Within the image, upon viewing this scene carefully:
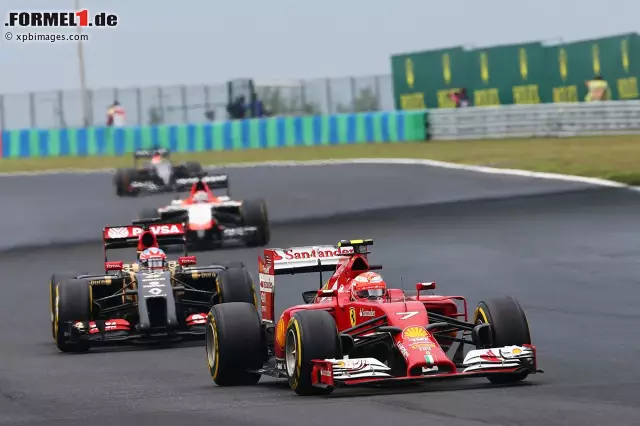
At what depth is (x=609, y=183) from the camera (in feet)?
110

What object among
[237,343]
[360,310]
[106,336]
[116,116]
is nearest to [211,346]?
[237,343]

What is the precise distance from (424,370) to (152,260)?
616cm

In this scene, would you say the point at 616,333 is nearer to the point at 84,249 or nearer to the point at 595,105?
the point at 84,249

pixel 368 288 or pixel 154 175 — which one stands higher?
pixel 154 175

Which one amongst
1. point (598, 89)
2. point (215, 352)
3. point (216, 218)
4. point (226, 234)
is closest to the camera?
point (215, 352)

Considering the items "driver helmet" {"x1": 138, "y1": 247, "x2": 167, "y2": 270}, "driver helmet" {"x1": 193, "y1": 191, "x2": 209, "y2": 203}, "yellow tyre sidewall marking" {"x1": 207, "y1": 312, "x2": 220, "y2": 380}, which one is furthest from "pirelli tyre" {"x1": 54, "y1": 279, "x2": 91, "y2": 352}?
"driver helmet" {"x1": 193, "y1": 191, "x2": 209, "y2": 203}

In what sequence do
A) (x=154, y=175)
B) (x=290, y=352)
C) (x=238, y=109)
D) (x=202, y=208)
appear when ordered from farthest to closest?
(x=238, y=109)
(x=154, y=175)
(x=202, y=208)
(x=290, y=352)

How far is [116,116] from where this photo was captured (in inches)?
2596

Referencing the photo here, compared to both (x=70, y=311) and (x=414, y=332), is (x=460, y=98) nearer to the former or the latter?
(x=70, y=311)

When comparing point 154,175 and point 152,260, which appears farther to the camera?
point 154,175

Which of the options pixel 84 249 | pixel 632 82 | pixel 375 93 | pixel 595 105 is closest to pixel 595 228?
pixel 84 249

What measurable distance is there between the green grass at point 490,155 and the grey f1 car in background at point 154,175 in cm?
846

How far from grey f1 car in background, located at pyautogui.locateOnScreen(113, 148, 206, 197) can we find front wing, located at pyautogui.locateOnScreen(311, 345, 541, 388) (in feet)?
84.7

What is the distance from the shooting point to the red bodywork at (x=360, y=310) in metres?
11.8
